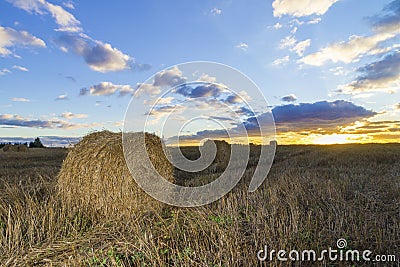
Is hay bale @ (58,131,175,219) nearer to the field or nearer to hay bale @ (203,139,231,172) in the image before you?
the field

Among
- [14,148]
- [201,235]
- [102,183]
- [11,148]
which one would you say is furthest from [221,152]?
[11,148]

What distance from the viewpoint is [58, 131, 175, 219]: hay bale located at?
630 centimetres

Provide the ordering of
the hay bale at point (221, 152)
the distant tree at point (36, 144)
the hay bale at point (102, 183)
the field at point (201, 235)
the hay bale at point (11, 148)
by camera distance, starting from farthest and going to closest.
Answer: the distant tree at point (36, 144)
the hay bale at point (11, 148)
the hay bale at point (221, 152)
the hay bale at point (102, 183)
the field at point (201, 235)

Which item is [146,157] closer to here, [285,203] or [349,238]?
[285,203]

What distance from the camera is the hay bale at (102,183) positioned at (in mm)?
6301

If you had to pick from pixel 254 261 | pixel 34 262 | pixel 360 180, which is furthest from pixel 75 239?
pixel 360 180

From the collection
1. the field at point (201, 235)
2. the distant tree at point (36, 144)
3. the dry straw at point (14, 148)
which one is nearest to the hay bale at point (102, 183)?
the field at point (201, 235)

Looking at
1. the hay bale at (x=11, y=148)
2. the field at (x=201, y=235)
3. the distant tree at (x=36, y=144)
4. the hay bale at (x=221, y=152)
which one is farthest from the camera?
the distant tree at (x=36, y=144)

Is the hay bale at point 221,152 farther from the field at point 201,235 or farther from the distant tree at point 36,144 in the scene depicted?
the distant tree at point 36,144

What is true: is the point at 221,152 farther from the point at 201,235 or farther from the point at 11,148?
the point at 11,148

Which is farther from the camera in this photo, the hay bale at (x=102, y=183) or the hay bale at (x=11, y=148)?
the hay bale at (x=11, y=148)

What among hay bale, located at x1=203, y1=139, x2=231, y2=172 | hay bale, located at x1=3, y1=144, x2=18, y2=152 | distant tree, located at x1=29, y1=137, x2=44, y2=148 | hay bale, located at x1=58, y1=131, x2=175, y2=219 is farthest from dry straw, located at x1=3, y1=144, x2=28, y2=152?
hay bale, located at x1=58, y1=131, x2=175, y2=219

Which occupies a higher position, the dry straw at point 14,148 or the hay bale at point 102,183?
the dry straw at point 14,148

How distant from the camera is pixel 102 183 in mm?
6379
